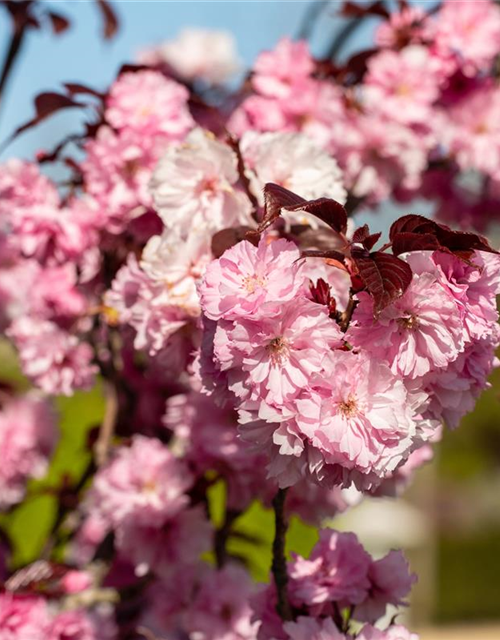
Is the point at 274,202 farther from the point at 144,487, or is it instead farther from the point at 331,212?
the point at 144,487

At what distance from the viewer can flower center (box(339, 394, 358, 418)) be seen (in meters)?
0.86

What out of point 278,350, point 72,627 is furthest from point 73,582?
point 278,350

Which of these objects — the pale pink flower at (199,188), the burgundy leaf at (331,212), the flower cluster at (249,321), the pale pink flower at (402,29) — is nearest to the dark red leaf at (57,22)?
the flower cluster at (249,321)

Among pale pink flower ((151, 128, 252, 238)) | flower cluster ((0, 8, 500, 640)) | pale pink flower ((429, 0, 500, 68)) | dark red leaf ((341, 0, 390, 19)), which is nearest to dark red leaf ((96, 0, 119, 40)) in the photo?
flower cluster ((0, 8, 500, 640))

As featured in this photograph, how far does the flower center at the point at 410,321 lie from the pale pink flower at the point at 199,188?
342 mm

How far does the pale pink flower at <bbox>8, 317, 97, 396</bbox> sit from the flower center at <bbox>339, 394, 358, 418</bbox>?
0.78m

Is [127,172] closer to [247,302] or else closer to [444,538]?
[247,302]

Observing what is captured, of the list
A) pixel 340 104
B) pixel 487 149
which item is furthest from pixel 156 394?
pixel 487 149

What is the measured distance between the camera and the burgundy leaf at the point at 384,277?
84cm

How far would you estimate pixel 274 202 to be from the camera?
887mm

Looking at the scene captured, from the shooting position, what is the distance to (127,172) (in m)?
1.52

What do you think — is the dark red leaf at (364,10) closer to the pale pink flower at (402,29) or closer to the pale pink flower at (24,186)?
the pale pink flower at (402,29)

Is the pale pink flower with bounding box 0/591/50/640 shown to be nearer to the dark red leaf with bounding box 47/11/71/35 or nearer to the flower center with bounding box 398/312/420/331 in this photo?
the flower center with bounding box 398/312/420/331

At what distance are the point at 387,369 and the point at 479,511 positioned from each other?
1602 cm
